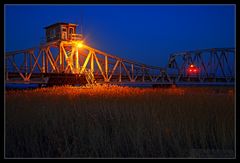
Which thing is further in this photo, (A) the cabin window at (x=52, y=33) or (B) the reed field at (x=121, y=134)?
(A) the cabin window at (x=52, y=33)

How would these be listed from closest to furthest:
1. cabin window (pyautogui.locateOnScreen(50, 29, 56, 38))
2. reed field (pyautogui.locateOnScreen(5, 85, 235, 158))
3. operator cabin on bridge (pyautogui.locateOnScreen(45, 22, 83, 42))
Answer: reed field (pyautogui.locateOnScreen(5, 85, 235, 158))
operator cabin on bridge (pyautogui.locateOnScreen(45, 22, 83, 42))
cabin window (pyautogui.locateOnScreen(50, 29, 56, 38))

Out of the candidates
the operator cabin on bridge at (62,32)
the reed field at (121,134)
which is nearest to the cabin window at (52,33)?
the operator cabin on bridge at (62,32)

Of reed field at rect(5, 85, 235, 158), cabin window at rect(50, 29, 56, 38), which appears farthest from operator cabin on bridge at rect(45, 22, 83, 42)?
reed field at rect(5, 85, 235, 158)

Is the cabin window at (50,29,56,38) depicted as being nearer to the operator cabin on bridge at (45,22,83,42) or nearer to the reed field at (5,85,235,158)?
the operator cabin on bridge at (45,22,83,42)

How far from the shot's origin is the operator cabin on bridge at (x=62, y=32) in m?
35.2

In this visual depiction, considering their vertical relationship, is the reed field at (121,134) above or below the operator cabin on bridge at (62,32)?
below

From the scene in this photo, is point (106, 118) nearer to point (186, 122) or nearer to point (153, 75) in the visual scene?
point (186, 122)

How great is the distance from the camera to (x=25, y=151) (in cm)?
445

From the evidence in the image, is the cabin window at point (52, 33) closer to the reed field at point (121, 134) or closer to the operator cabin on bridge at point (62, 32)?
the operator cabin on bridge at point (62, 32)

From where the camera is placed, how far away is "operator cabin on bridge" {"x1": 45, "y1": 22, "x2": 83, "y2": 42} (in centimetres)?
3525

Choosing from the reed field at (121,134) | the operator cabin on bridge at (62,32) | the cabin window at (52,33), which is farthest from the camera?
the cabin window at (52,33)

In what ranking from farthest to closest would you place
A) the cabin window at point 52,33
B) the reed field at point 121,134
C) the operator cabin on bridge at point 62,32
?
the cabin window at point 52,33
the operator cabin on bridge at point 62,32
the reed field at point 121,134

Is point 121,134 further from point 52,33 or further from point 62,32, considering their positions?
point 52,33

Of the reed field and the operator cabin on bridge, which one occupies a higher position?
the operator cabin on bridge
